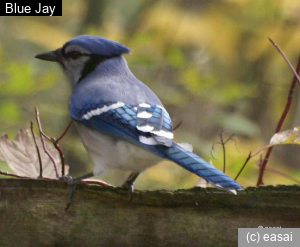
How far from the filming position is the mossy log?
1.48m

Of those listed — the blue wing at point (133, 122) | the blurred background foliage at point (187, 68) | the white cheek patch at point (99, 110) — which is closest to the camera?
the blue wing at point (133, 122)

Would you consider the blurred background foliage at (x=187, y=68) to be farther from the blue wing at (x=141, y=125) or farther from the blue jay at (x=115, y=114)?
the blue wing at (x=141, y=125)

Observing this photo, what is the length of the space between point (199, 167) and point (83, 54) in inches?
30.3

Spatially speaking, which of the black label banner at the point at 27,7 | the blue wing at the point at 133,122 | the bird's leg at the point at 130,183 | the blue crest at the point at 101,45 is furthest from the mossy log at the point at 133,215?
the black label banner at the point at 27,7

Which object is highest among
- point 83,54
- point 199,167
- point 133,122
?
point 83,54

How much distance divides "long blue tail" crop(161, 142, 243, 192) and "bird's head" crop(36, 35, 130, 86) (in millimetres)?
503

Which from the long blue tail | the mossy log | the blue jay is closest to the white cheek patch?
the blue jay

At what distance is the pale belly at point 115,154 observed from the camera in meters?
1.85

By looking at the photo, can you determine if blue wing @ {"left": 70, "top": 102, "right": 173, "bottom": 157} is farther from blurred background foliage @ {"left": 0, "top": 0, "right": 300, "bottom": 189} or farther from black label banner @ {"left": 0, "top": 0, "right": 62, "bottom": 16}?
black label banner @ {"left": 0, "top": 0, "right": 62, "bottom": 16}

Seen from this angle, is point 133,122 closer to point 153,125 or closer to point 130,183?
point 153,125

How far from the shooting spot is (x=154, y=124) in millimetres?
1768

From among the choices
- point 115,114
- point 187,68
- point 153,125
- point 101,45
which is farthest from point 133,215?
point 187,68

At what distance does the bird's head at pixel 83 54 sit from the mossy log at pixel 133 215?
65 cm

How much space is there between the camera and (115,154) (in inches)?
74.4
